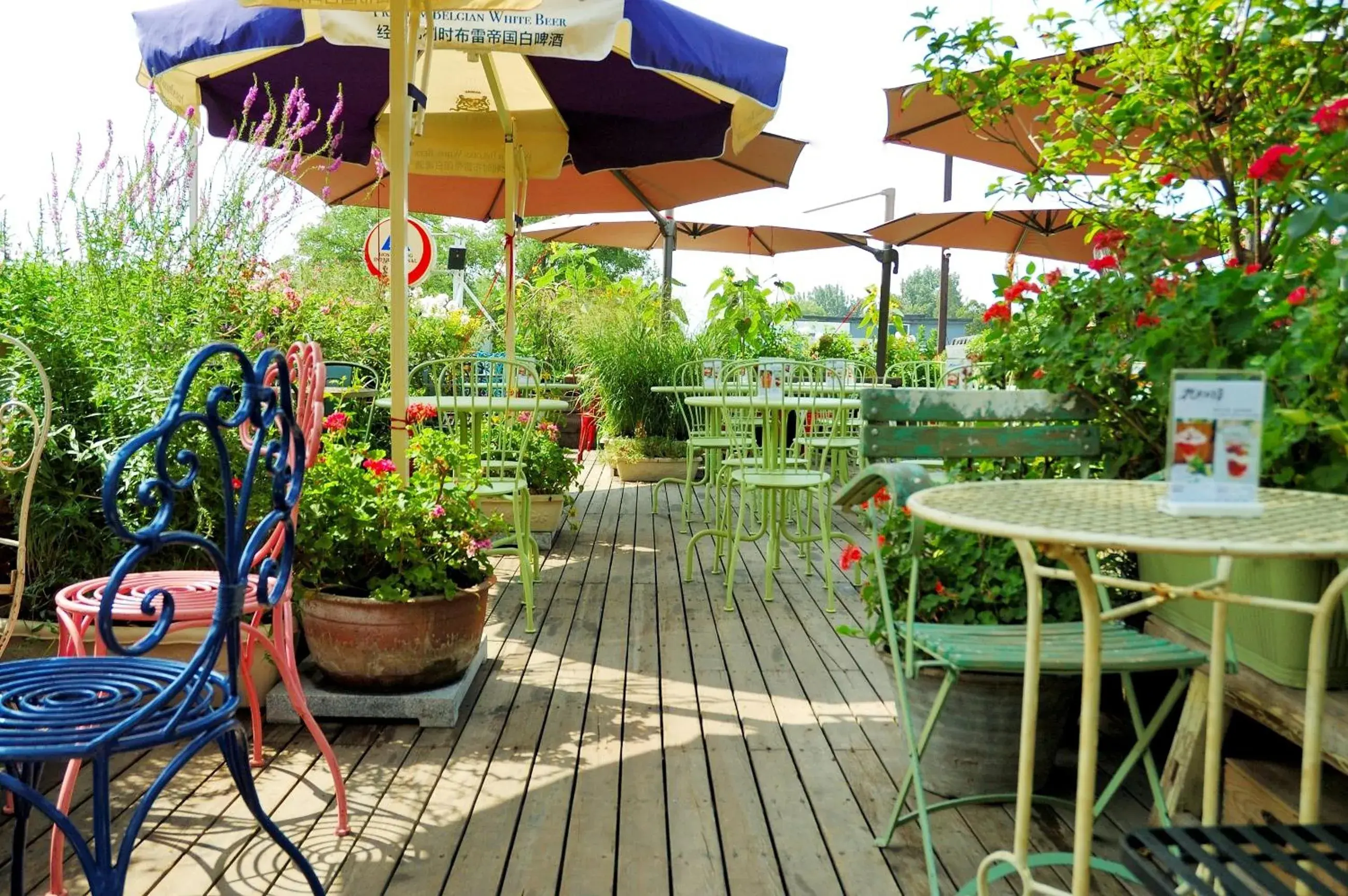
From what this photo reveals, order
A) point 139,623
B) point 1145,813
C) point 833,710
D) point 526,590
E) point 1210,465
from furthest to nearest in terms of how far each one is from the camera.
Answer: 1. point 526,590
2. point 833,710
3. point 139,623
4. point 1145,813
5. point 1210,465

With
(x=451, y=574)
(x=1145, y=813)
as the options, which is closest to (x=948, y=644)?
(x=1145, y=813)

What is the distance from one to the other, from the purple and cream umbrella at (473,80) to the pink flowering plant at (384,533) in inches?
8.1

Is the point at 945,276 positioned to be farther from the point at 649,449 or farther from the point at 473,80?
the point at 473,80

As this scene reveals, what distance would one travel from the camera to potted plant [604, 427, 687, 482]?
8516 mm

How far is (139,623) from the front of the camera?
2666 mm

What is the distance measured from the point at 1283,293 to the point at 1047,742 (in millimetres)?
1069

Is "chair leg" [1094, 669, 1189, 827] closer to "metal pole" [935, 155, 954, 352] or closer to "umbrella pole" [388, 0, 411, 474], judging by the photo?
"umbrella pole" [388, 0, 411, 474]

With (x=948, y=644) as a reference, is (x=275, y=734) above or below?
below

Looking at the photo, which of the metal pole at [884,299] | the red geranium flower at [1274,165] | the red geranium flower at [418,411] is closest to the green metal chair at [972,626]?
the red geranium flower at [1274,165]

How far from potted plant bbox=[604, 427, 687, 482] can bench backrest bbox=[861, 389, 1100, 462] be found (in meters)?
6.17

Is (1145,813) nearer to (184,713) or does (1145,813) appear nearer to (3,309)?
(184,713)

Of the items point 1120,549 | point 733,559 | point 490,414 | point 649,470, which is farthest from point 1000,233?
point 1120,549

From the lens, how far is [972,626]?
7.08 ft

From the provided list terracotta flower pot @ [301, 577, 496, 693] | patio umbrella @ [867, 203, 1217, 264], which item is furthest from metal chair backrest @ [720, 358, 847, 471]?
patio umbrella @ [867, 203, 1217, 264]
